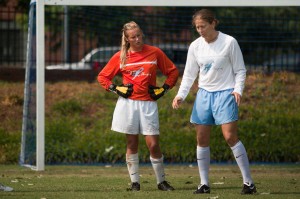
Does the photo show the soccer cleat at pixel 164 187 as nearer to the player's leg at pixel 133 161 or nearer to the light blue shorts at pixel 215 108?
the player's leg at pixel 133 161

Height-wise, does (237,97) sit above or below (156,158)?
above

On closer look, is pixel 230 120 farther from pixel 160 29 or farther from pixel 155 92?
pixel 160 29

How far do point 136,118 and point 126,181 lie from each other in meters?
1.89

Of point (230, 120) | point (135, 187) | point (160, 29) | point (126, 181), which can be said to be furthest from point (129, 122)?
point (160, 29)

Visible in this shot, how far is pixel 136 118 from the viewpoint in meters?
10.3

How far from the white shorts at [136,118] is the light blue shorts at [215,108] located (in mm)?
513

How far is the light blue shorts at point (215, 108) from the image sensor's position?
9758 mm

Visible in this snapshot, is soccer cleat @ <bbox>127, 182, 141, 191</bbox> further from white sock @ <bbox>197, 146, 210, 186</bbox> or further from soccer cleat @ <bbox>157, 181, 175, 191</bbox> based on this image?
white sock @ <bbox>197, 146, 210, 186</bbox>

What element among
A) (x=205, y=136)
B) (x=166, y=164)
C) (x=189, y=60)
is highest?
(x=189, y=60)

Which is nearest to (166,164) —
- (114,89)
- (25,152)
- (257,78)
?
(25,152)

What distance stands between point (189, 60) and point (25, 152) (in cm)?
561

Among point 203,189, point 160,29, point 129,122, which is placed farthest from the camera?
point 160,29

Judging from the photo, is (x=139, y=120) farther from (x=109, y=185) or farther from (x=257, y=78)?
(x=257, y=78)

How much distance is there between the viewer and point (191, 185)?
11.3 metres
